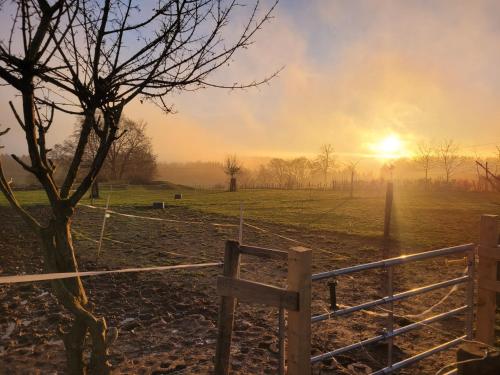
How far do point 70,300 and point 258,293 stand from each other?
148cm

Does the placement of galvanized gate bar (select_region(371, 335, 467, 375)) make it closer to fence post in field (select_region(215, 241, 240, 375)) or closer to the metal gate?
the metal gate

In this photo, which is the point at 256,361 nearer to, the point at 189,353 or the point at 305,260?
the point at 189,353

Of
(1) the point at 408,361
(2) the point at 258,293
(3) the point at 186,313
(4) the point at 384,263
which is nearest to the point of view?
(2) the point at 258,293

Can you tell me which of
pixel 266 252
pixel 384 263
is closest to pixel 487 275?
pixel 384 263

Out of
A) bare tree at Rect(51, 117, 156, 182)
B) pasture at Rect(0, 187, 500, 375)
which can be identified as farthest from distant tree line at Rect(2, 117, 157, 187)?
pasture at Rect(0, 187, 500, 375)

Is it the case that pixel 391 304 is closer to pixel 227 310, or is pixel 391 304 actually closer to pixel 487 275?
pixel 487 275

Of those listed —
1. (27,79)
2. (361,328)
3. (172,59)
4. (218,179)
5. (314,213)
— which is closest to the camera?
(27,79)

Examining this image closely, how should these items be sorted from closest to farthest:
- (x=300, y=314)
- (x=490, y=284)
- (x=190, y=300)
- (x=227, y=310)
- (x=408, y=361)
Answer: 1. (x=300, y=314)
2. (x=227, y=310)
3. (x=408, y=361)
4. (x=490, y=284)
5. (x=190, y=300)

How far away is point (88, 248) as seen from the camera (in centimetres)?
1133

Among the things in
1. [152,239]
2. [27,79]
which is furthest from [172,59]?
[152,239]

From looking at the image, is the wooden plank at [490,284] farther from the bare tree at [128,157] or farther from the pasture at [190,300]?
the bare tree at [128,157]

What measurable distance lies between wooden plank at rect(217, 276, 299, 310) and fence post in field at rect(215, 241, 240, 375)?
0.13 metres

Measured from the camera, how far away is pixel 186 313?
253 inches

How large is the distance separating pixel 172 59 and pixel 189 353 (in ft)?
11.9
